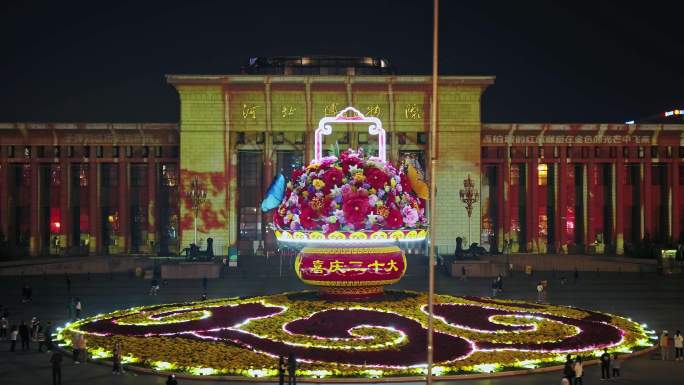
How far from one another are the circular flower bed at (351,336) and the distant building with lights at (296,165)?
122 feet

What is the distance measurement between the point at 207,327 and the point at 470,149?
145 feet

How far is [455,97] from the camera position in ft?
213

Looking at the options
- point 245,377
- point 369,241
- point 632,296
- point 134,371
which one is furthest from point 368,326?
point 632,296

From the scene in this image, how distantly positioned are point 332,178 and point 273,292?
1564 cm

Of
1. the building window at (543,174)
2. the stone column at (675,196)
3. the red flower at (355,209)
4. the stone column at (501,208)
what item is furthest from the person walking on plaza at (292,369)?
the stone column at (675,196)

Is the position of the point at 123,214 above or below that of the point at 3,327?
above

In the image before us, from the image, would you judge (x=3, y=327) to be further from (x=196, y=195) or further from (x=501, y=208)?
(x=501, y=208)

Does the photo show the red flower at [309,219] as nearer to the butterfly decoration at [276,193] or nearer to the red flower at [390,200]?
the butterfly decoration at [276,193]

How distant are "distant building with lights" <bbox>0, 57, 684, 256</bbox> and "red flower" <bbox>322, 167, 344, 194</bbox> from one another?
38397 millimetres

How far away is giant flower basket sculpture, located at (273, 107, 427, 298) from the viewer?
24.6m

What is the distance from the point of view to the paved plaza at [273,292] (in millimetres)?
20312

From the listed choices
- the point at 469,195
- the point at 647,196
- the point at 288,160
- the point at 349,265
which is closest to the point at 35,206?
the point at 288,160

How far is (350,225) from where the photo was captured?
80.5 ft

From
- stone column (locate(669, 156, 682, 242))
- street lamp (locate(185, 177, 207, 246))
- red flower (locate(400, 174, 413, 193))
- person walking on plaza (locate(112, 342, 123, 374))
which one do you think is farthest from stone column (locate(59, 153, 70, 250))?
person walking on plaza (locate(112, 342, 123, 374))
